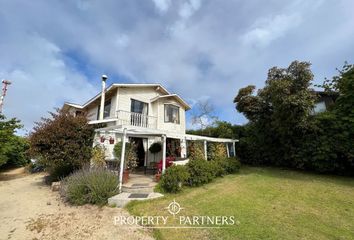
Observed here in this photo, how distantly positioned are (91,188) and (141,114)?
26.7 ft

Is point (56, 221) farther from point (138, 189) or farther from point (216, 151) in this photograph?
point (216, 151)

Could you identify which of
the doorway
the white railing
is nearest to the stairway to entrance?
the white railing

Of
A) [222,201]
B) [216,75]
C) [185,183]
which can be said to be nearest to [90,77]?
[216,75]

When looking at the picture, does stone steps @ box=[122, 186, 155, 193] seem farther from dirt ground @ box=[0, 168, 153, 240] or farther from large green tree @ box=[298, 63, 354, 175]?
large green tree @ box=[298, 63, 354, 175]

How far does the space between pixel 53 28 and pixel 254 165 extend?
55.0ft

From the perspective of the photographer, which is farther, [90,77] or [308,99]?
[90,77]

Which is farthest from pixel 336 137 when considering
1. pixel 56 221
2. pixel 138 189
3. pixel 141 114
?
pixel 56 221

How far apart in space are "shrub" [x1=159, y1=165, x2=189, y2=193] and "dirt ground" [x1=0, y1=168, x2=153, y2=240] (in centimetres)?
233

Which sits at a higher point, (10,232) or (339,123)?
(339,123)

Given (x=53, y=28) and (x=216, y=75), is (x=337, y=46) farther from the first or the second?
(x=53, y=28)

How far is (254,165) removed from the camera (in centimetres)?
1595

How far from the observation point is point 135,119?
14.6m

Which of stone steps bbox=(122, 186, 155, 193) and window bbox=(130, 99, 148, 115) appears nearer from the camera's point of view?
stone steps bbox=(122, 186, 155, 193)

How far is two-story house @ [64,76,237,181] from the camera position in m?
13.5
